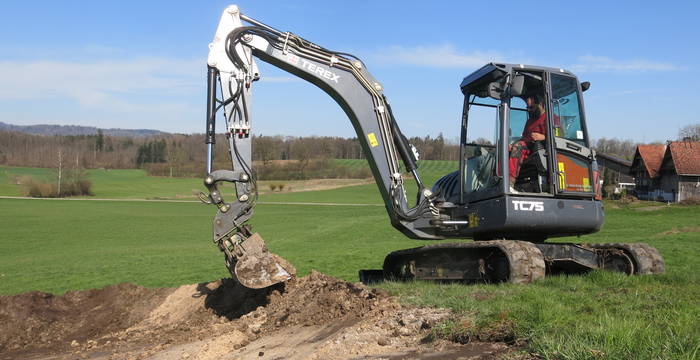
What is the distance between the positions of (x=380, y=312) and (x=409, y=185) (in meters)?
3.02

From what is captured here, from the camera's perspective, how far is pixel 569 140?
9.44 m

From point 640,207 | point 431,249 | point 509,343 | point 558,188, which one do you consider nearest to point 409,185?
point 431,249

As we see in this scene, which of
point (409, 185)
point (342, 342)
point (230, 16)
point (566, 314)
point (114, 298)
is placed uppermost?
point (230, 16)

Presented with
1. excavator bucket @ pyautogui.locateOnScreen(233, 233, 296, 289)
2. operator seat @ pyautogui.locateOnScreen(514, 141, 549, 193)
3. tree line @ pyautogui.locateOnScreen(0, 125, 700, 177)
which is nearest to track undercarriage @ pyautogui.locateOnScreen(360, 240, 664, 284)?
operator seat @ pyautogui.locateOnScreen(514, 141, 549, 193)

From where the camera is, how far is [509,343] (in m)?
5.11

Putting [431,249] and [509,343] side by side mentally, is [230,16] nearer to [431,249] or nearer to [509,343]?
[431,249]

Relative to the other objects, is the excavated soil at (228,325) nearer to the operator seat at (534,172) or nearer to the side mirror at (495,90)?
the operator seat at (534,172)

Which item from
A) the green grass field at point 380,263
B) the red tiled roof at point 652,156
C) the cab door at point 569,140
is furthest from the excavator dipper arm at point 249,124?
the red tiled roof at point 652,156

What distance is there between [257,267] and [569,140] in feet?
16.0

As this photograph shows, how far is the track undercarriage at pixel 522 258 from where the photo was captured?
8.88 m

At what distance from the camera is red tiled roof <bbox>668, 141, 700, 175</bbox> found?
5362 cm

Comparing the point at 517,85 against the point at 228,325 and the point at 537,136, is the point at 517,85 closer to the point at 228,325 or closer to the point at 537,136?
the point at 537,136

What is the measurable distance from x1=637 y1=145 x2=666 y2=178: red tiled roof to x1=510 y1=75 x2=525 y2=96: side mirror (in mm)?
55451

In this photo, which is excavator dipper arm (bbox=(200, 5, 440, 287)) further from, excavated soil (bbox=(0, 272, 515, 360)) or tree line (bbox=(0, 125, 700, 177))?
tree line (bbox=(0, 125, 700, 177))
